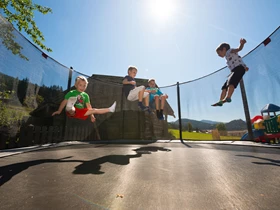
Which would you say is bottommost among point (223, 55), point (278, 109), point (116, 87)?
point (278, 109)

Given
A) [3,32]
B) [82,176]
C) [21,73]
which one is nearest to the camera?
[82,176]

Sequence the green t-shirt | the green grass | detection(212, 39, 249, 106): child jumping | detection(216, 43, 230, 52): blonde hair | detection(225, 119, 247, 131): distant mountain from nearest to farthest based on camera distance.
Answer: detection(212, 39, 249, 106): child jumping
detection(216, 43, 230, 52): blonde hair
the green t-shirt
detection(225, 119, 247, 131): distant mountain
the green grass

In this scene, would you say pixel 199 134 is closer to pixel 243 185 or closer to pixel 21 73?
pixel 243 185

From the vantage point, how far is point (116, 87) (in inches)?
244

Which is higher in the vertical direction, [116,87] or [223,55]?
[116,87]

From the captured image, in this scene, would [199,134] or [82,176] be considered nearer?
[82,176]

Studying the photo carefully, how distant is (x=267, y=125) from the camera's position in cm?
373

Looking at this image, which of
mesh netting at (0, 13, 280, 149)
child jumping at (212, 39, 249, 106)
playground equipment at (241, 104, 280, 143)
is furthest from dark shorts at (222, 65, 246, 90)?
playground equipment at (241, 104, 280, 143)

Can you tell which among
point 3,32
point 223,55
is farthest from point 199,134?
point 3,32

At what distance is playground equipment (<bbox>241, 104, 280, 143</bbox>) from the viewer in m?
3.37

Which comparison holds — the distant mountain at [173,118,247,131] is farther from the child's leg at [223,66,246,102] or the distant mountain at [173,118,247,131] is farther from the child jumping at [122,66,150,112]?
the child jumping at [122,66,150,112]

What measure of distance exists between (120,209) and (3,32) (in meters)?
3.40

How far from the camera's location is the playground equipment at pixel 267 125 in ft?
11.1

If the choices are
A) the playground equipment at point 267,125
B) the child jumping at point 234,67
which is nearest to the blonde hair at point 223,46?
the child jumping at point 234,67
